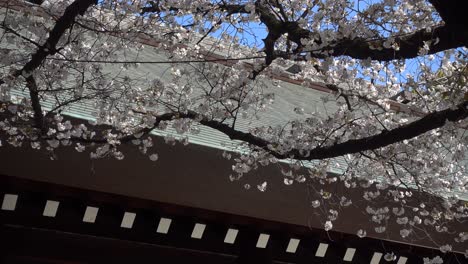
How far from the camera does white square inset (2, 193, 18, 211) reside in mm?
3758

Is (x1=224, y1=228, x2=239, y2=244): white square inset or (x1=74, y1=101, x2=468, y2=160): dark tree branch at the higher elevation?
(x1=74, y1=101, x2=468, y2=160): dark tree branch

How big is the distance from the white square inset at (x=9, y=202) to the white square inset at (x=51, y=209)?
0.67 feet

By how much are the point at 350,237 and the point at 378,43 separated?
2306mm

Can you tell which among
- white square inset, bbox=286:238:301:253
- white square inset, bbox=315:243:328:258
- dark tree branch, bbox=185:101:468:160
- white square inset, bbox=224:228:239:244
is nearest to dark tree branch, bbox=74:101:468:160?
dark tree branch, bbox=185:101:468:160

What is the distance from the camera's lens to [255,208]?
3.74 metres

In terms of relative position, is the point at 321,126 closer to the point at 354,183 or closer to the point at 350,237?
the point at 354,183

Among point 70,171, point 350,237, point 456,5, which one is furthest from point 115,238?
point 456,5

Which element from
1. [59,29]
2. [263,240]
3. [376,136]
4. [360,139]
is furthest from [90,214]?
[376,136]

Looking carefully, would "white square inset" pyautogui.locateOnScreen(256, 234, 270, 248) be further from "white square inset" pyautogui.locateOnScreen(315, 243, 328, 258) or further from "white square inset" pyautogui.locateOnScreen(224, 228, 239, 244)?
"white square inset" pyautogui.locateOnScreen(315, 243, 328, 258)

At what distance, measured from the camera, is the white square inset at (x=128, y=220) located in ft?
13.1

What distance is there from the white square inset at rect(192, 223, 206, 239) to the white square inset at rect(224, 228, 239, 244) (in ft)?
0.67

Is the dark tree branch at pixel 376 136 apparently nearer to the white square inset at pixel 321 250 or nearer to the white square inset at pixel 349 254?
the white square inset at pixel 321 250

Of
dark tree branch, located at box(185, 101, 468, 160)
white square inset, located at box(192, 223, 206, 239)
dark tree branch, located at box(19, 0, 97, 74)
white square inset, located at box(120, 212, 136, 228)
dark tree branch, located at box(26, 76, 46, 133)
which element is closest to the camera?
dark tree branch, located at box(185, 101, 468, 160)

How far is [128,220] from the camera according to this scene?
4.02 metres
